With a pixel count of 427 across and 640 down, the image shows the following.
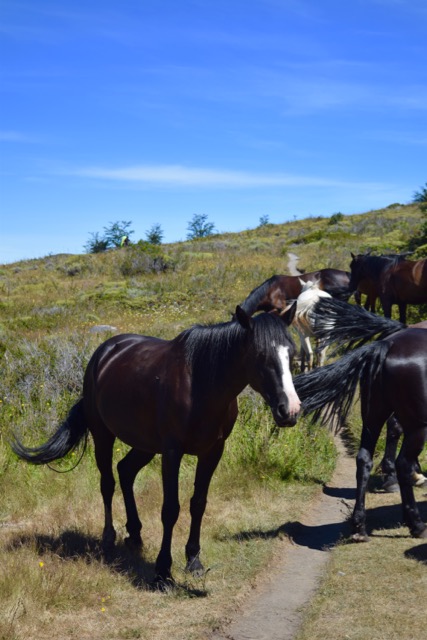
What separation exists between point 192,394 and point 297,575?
Result: 5.77 feet

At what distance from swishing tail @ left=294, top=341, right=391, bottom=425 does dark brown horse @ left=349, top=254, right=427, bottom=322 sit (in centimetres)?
924

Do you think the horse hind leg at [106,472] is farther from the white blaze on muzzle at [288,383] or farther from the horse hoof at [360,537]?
the white blaze on muzzle at [288,383]

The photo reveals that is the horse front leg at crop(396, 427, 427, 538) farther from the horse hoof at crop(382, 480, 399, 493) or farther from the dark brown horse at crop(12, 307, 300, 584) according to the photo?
the dark brown horse at crop(12, 307, 300, 584)

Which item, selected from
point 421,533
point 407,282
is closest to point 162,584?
point 421,533

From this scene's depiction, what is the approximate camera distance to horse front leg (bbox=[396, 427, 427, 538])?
6.34 m

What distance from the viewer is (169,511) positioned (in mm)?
5520

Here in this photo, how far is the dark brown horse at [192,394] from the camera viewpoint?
202 inches

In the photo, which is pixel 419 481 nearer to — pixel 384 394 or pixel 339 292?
pixel 384 394

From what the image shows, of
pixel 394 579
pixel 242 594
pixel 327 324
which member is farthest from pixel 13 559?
pixel 327 324

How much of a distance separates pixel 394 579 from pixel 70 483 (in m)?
3.65

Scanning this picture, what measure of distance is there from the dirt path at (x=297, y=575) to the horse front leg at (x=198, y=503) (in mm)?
560

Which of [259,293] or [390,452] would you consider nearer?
[390,452]

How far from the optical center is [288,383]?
16.3ft

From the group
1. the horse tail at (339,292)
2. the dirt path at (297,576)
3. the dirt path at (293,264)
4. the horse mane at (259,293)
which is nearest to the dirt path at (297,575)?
the dirt path at (297,576)
